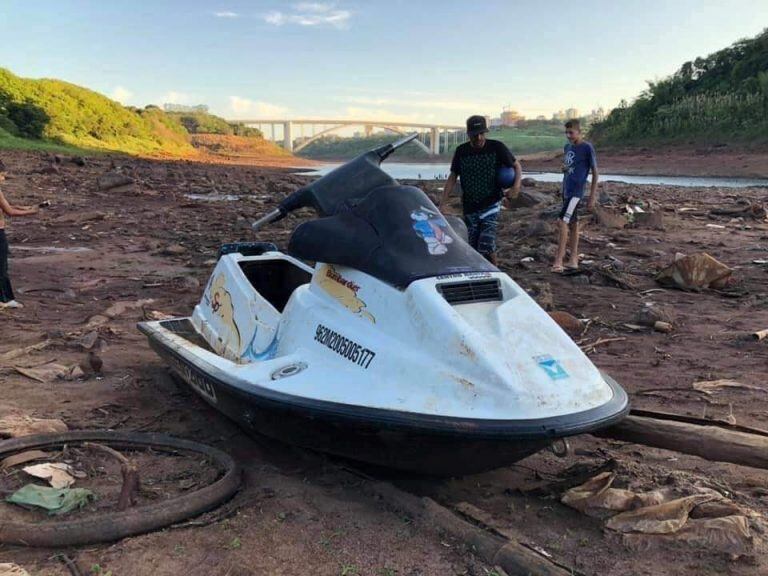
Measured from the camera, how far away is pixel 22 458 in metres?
3.14

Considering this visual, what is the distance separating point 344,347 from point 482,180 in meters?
3.87

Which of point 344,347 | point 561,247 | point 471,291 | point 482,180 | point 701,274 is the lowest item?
point 701,274

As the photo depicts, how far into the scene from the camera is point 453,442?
2447 mm

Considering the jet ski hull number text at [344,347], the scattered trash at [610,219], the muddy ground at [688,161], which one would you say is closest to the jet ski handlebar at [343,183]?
the jet ski hull number text at [344,347]

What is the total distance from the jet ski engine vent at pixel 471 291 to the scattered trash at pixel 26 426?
2.31 meters

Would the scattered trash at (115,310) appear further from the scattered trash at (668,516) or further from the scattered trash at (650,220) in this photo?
the scattered trash at (650,220)

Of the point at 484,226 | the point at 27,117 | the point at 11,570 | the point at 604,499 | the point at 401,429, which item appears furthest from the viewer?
the point at 27,117

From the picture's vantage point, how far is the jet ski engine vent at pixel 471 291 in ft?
9.32

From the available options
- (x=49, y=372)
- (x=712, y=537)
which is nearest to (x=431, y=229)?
(x=712, y=537)

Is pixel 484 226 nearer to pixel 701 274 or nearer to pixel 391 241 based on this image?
pixel 701 274

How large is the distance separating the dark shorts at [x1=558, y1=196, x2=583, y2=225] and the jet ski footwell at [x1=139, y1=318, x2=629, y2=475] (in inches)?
216

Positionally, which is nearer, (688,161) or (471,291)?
(471,291)

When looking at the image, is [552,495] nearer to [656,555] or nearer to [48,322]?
[656,555]

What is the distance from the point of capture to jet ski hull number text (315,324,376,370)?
2750mm
